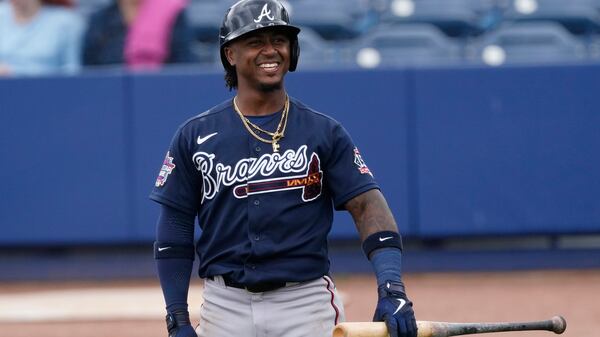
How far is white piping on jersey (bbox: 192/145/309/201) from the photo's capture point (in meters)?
3.90

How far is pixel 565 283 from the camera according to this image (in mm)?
8906

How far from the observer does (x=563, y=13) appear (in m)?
10.7

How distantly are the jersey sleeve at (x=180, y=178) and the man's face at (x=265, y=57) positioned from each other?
0.30 metres

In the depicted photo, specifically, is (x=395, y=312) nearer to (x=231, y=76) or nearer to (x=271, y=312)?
(x=271, y=312)

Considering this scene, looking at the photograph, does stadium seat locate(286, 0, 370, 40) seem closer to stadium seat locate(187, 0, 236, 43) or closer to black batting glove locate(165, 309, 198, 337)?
stadium seat locate(187, 0, 236, 43)

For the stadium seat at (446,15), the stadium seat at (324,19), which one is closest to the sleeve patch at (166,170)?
the stadium seat at (324,19)

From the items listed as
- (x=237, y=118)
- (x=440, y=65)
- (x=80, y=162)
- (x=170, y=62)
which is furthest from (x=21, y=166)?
(x=237, y=118)

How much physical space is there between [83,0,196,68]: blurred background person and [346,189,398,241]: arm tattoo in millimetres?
5670

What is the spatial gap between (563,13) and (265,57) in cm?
732

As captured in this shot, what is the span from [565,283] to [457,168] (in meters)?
1.14

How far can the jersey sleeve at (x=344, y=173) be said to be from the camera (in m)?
3.96

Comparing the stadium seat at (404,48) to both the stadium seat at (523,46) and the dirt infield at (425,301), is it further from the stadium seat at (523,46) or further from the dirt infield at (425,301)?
the dirt infield at (425,301)

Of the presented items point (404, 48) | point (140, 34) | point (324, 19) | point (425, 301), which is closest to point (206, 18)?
point (324, 19)

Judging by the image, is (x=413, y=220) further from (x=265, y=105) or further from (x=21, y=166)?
(x=265, y=105)
